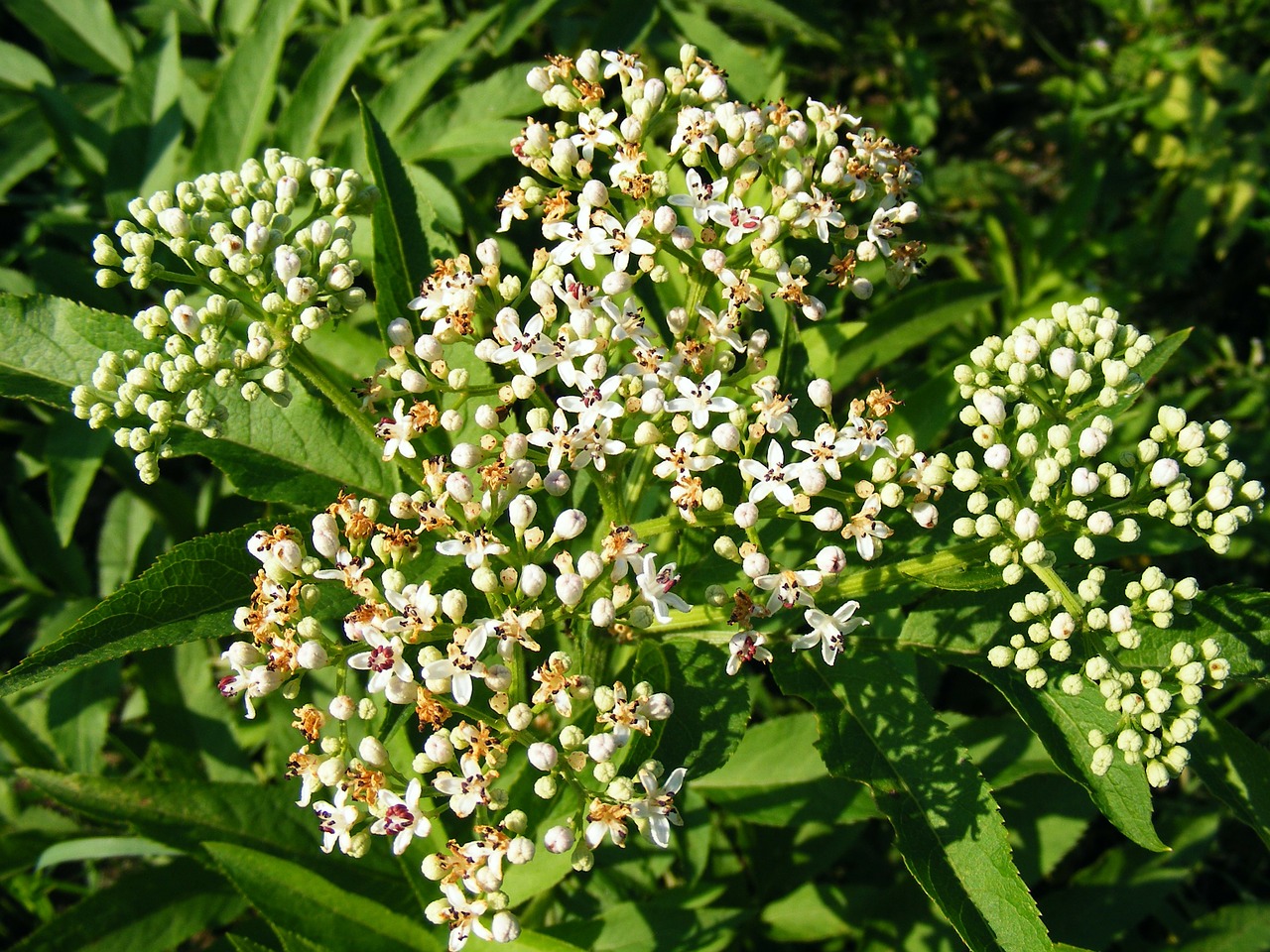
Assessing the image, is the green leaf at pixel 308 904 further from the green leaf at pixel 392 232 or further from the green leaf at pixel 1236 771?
the green leaf at pixel 1236 771

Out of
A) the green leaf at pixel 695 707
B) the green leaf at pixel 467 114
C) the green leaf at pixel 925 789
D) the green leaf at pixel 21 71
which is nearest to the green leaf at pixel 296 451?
the green leaf at pixel 695 707

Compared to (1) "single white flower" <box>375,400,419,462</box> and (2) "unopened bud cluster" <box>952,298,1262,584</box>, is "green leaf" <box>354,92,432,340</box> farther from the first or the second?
(2) "unopened bud cluster" <box>952,298,1262,584</box>

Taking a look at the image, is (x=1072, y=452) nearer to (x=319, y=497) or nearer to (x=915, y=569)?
(x=915, y=569)

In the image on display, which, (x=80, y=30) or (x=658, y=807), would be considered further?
(x=80, y=30)

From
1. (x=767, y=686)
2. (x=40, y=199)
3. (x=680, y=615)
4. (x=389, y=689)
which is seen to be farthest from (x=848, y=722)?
(x=40, y=199)

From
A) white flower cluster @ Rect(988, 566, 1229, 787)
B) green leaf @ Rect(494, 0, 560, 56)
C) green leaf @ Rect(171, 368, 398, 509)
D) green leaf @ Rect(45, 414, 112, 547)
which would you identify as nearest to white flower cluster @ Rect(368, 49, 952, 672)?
green leaf @ Rect(171, 368, 398, 509)

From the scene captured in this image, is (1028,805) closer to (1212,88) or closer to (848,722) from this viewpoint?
(848,722)

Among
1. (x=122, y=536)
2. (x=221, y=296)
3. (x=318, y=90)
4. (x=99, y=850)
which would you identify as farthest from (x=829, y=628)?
(x=122, y=536)
